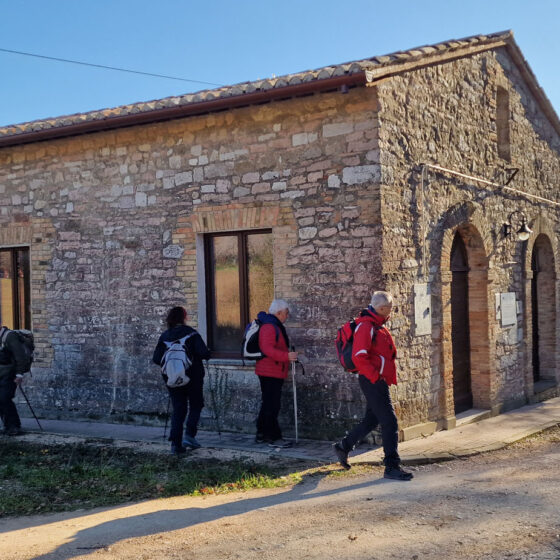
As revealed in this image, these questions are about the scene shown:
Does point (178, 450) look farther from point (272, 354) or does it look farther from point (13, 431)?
point (13, 431)

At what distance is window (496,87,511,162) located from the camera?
11.0 m

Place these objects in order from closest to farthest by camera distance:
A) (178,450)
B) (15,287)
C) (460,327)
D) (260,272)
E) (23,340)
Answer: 1. (178,450)
2. (260,272)
3. (23,340)
4. (460,327)
5. (15,287)

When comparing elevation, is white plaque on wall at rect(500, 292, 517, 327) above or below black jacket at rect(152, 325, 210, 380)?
above

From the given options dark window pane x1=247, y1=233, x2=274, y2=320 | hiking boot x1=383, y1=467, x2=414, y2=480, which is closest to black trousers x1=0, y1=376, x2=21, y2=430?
dark window pane x1=247, y1=233, x2=274, y2=320

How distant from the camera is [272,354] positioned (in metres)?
7.52

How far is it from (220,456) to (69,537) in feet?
8.04

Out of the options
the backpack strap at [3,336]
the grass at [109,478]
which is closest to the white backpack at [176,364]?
the grass at [109,478]

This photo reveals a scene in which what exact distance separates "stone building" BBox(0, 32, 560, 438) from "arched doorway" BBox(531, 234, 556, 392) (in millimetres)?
1250

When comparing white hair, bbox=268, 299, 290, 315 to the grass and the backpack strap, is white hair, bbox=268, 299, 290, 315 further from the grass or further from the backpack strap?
the backpack strap

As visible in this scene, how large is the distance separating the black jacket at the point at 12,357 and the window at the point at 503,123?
24.7 ft

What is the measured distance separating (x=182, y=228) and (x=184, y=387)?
2.26 meters

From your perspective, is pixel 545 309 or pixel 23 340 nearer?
pixel 23 340

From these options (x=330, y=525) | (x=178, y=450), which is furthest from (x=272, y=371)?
(x=330, y=525)

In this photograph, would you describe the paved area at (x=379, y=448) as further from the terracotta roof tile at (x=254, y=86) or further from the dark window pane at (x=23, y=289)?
the terracotta roof tile at (x=254, y=86)
